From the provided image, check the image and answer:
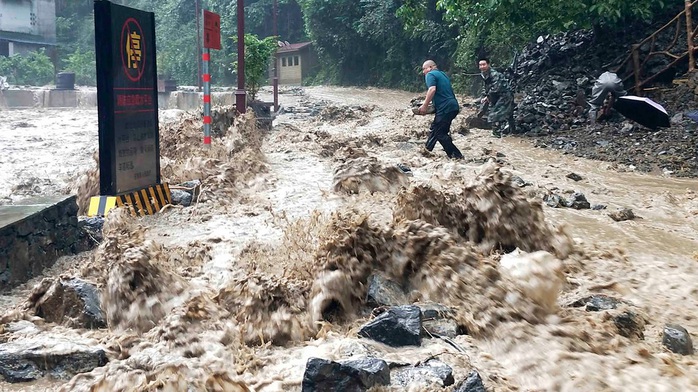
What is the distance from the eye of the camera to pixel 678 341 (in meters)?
3.59

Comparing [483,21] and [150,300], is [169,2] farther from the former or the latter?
[150,300]

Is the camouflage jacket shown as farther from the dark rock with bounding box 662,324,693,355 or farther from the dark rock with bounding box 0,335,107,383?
the dark rock with bounding box 0,335,107,383

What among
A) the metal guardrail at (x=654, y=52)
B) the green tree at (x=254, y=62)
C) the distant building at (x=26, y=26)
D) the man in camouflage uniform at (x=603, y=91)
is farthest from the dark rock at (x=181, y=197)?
the distant building at (x=26, y=26)

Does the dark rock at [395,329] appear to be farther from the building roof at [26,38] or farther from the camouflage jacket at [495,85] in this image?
the building roof at [26,38]

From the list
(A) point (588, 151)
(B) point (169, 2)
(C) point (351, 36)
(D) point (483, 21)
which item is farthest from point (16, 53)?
(A) point (588, 151)

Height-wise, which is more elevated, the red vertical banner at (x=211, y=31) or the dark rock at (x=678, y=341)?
the red vertical banner at (x=211, y=31)

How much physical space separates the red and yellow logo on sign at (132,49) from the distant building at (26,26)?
3495 centimetres

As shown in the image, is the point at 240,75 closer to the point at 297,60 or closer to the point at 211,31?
the point at 211,31

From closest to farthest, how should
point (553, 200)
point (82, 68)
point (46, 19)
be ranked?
point (553, 200), point (46, 19), point (82, 68)

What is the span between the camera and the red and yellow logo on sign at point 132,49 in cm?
687

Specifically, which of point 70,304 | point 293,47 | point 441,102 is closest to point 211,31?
point 441,102

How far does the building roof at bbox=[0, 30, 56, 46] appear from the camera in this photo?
3856 cm

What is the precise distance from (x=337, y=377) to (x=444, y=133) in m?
8.07

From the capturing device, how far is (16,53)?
4003 centimetres
